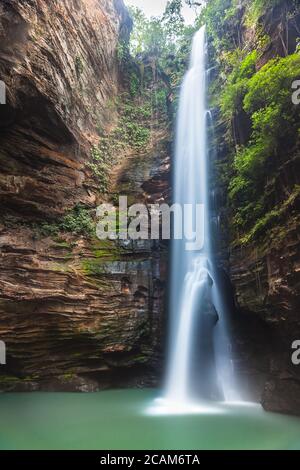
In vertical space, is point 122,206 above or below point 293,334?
above

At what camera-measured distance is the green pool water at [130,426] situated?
582 centimetres

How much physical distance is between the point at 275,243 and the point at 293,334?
219cm

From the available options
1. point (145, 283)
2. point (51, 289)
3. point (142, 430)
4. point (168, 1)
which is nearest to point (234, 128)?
point (145, 283)

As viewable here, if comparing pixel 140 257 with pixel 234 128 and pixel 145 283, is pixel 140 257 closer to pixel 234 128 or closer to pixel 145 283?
pixel 145 283

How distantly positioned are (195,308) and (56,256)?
523 cm

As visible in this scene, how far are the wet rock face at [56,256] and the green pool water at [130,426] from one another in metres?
1.82

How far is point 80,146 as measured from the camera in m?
14.0

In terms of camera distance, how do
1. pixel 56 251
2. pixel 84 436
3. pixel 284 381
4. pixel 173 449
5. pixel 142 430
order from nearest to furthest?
1. pixel 173 449
2. pixel 84 436
3. pixel 142 430
4. pixel 284 381
5. pixel 56 251

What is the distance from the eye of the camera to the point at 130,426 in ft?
23.1

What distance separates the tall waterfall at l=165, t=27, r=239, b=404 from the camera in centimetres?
1105
